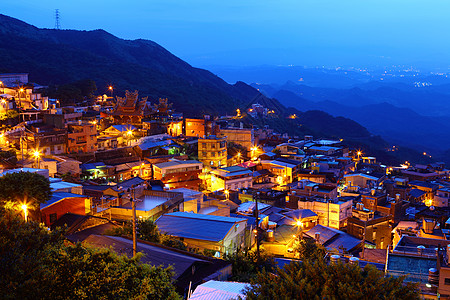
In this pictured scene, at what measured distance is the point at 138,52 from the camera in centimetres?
12381

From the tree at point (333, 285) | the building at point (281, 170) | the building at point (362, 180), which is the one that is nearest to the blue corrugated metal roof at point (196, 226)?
the tree at point (333, 285)

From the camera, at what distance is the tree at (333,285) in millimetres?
6320

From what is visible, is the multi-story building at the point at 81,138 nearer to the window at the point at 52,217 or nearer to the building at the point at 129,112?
the building at the point at 129,112

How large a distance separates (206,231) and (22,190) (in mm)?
6084

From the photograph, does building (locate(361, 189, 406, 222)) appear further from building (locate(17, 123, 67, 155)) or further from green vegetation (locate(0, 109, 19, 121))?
green vegetation (locate(0, 109, 19, 121))

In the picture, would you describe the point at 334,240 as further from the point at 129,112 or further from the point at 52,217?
the point at 129,112

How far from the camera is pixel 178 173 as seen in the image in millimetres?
25031

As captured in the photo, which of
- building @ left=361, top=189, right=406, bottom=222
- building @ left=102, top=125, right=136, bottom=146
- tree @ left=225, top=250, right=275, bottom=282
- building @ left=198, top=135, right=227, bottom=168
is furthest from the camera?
building @ left=198, top=135, right=227, bottom=168

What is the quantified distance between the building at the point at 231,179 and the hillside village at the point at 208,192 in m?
0.07

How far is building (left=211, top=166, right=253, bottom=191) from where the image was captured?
2616 cm

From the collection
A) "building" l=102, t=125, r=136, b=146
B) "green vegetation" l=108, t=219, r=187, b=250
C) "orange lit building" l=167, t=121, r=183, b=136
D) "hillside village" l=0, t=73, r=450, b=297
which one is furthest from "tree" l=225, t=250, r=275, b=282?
"orange lit building" l=167, t=121, r=183, b=136

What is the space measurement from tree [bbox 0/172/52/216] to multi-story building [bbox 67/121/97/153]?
42.4 feet

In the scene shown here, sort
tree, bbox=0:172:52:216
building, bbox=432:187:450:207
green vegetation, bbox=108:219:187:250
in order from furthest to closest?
building, bbox=432:187:450:207, tree, bbox=0:172:52:216, green vegetation, bbox=108:219:187:250

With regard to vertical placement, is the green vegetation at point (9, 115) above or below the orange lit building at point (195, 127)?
above
